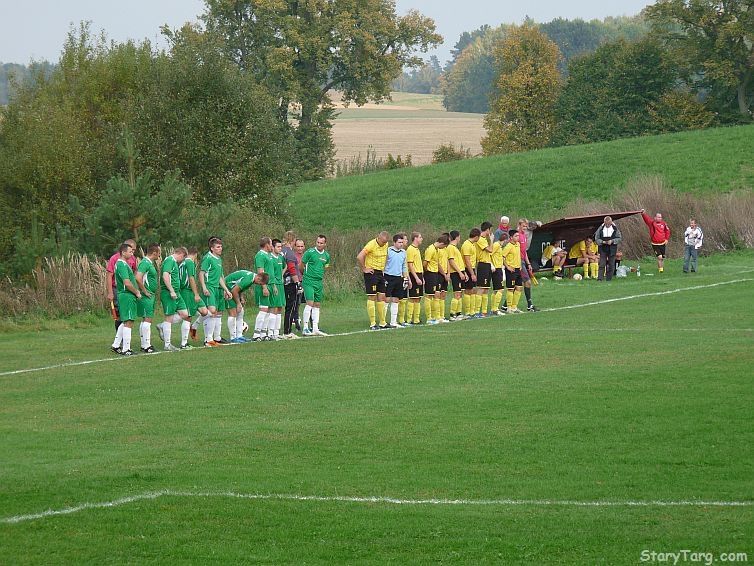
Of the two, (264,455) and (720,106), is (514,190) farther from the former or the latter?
(264,455)

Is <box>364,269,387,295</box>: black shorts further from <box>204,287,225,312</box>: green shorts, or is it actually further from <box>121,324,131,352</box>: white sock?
<box>121,324,131,352</box>: white sock

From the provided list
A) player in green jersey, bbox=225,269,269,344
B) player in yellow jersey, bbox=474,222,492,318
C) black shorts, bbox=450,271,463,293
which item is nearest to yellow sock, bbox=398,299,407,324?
black shorts, bbox=450,271,463,293

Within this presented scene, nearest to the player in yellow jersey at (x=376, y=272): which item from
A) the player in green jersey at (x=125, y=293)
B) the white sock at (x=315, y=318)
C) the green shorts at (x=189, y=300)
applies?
the white sock at (x=315, y=318)

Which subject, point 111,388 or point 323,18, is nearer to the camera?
point 111,388

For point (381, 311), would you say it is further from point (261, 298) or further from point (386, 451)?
point (386, 451)

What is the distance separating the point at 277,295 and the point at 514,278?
7.29 m

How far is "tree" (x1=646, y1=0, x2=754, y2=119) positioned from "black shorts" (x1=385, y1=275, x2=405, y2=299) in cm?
6196

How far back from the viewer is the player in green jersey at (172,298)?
22250 mm

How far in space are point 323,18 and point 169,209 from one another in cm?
5092

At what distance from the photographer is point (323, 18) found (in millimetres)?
81625

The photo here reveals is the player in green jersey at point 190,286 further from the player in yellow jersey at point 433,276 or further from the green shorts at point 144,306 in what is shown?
the player in yellow jersey at point 433,276

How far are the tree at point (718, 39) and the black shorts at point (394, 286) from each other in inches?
2439

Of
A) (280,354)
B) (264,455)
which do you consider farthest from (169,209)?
(264,455)

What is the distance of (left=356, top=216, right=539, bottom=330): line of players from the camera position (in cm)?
2612
